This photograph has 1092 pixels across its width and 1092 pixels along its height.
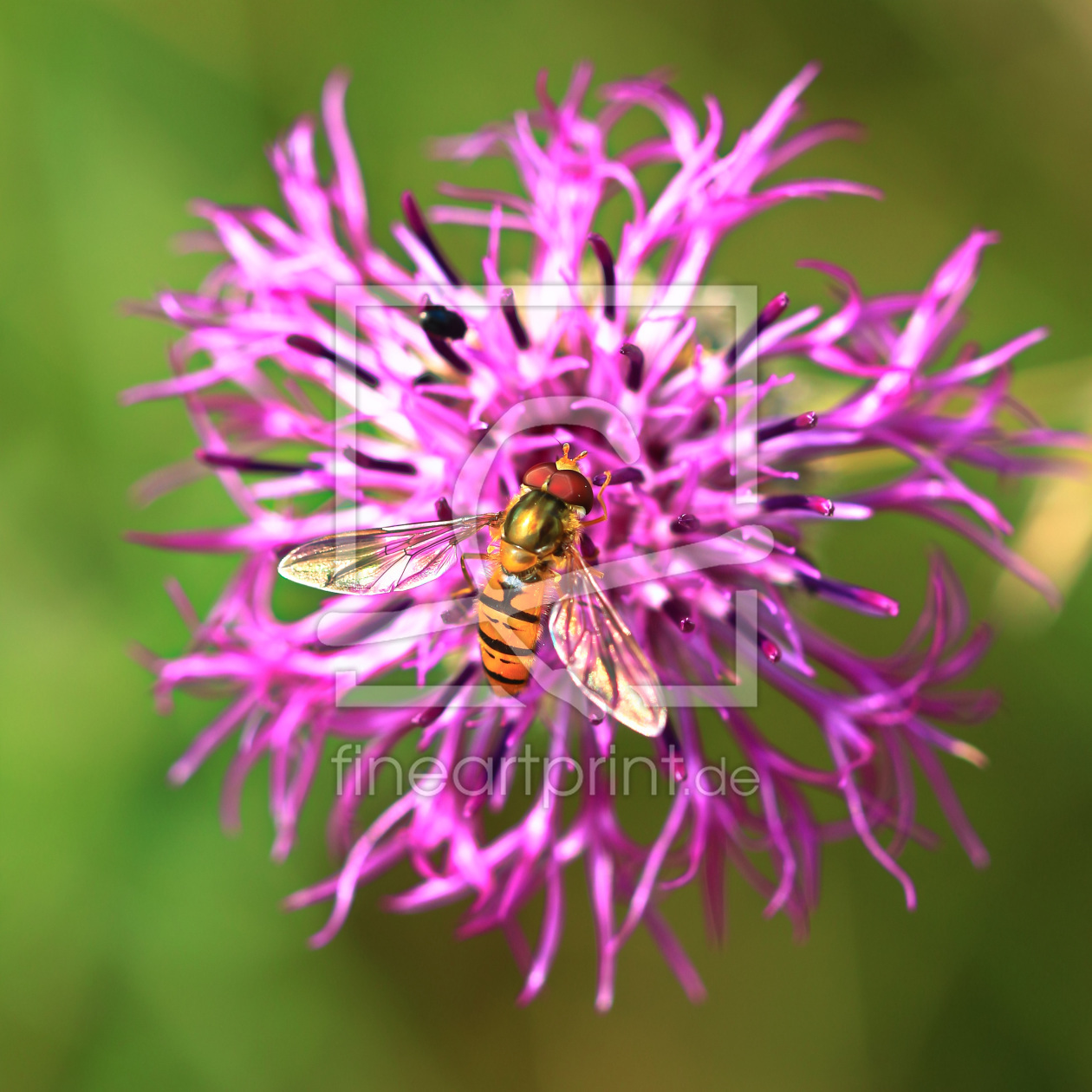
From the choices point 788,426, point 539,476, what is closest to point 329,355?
point 539,476

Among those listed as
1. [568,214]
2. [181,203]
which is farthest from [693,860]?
[181,203]

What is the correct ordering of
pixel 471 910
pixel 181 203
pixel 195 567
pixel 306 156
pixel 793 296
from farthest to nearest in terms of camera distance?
pixel 793 296 → pixel 181 203 → pixel 195 567 → pixel 306 156 → pixel 471 910

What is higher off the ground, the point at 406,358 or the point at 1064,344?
the point at 1064,344

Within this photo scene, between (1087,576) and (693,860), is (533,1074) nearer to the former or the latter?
(693,860)

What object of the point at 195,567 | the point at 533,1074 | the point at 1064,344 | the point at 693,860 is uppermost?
the point at 1064,344

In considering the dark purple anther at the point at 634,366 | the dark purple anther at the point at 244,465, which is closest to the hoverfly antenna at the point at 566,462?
the dark purple anther at the point at 634,366

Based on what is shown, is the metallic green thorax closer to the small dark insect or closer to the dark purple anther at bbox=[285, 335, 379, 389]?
the small dark insect
